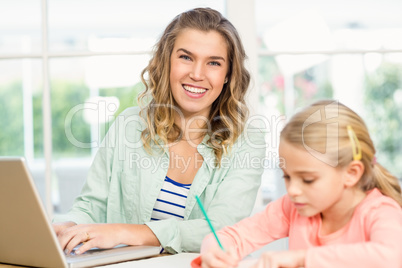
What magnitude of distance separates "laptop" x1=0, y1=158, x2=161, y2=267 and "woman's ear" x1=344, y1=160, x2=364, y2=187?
53 cm

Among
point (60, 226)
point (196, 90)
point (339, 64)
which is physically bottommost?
point (60, 226)

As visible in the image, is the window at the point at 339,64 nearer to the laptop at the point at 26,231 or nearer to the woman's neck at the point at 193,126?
the woman's neck at the point at 193,126

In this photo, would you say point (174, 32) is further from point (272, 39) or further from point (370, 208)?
point (272, 39)

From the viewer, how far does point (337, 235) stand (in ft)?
3.40

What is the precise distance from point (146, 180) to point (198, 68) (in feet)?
1.31

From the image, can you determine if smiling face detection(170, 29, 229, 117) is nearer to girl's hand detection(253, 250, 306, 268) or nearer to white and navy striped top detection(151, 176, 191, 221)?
white and navy striped top detection(151, 176, 191, 221)

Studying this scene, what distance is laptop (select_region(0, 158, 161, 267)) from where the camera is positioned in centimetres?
95

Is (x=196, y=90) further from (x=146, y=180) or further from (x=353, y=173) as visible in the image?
(x=353, y=173)

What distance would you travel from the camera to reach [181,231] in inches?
54.7

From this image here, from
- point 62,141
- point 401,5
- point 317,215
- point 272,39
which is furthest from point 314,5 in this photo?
point 317,215

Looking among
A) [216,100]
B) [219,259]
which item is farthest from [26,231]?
[216,100]

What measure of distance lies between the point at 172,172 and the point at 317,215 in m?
0.69

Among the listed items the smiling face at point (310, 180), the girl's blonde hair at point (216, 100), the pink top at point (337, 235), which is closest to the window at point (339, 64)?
the girl's blonde hair at point (216, 100)

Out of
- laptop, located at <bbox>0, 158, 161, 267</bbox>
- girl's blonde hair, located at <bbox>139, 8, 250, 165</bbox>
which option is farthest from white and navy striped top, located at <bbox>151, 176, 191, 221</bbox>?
laptop, located at <bbox>0, 158, 161, 267</bbox>
